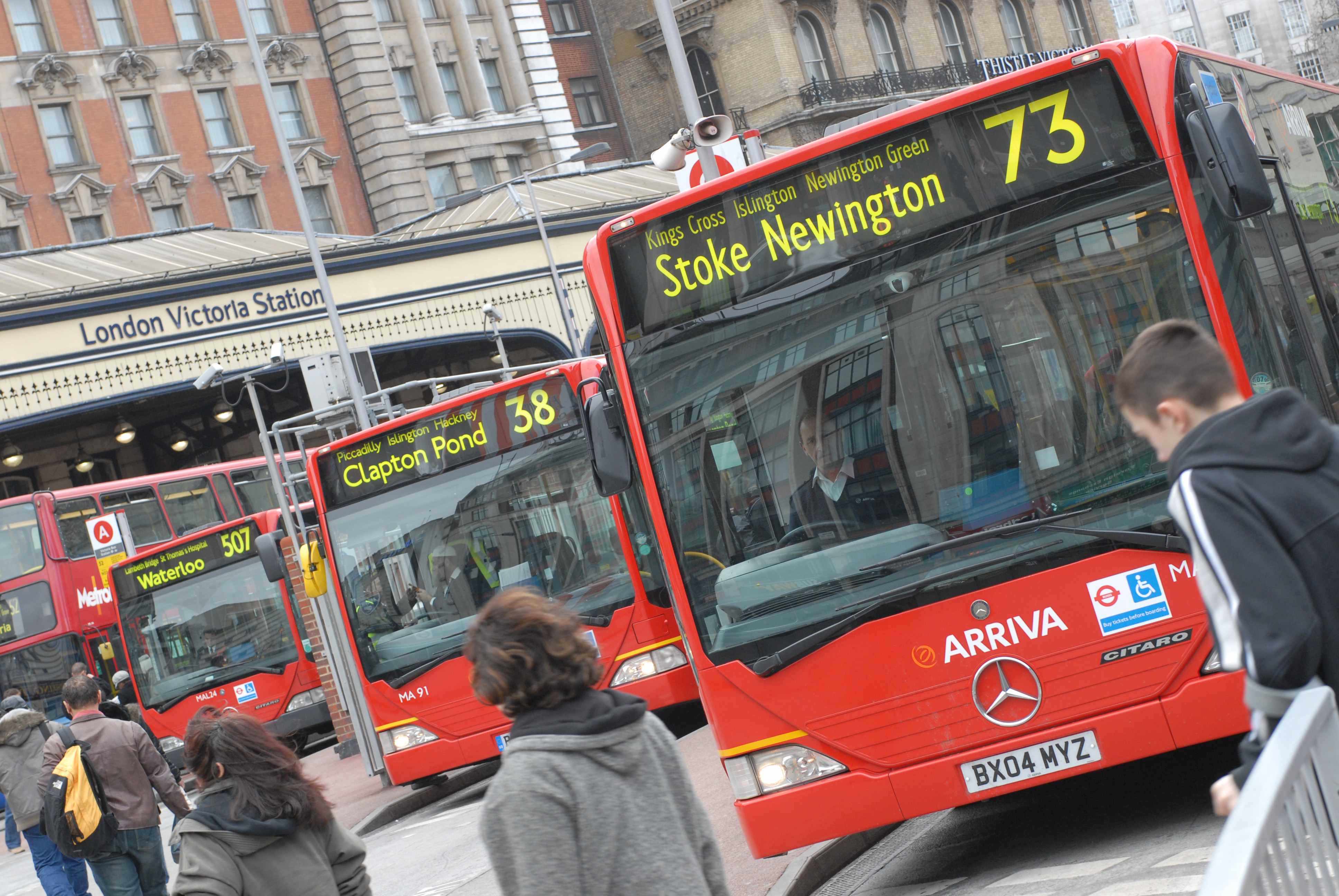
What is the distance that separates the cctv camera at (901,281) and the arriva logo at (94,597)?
65.2ft

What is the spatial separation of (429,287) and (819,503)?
2866 cm

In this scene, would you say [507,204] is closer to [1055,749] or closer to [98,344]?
[98,344]

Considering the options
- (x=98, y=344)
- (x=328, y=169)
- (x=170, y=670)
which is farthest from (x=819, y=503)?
(x=328, y=169)

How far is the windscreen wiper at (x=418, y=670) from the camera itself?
41.2ft

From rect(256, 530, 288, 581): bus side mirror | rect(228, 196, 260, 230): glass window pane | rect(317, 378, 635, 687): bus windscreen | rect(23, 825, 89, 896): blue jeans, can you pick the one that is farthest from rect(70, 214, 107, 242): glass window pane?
rect(23, 825, 89, 896): blue jeans

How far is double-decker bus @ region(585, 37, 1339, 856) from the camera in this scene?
20.1 feet

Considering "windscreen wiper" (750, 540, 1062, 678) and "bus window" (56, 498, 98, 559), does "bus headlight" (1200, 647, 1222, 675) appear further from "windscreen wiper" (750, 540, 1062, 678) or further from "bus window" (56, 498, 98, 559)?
"bus window" (56, 498, 98, 559)

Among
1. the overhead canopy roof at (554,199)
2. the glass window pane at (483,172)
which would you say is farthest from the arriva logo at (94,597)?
the glass window pane at (483,172)

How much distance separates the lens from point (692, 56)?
54688mm

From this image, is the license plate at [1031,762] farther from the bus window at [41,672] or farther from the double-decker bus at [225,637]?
the bus window at [41,672]

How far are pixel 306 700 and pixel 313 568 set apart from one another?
7.12m

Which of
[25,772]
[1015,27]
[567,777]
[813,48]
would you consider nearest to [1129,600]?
[567,777]

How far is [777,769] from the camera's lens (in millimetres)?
6547

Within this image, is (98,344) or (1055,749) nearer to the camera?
(1055,749)
